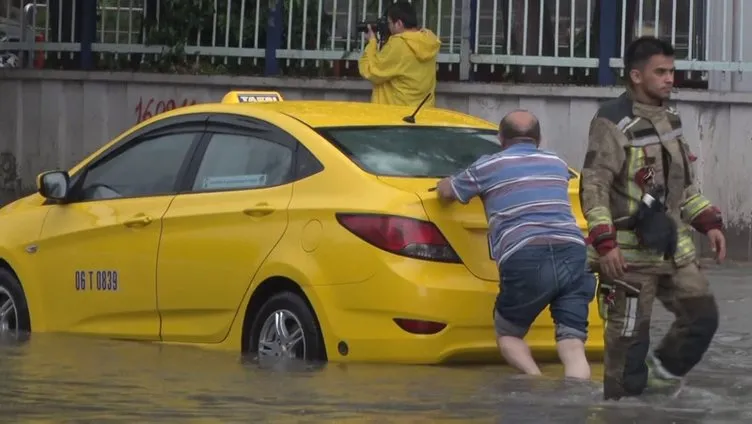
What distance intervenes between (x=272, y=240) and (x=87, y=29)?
29.0ft

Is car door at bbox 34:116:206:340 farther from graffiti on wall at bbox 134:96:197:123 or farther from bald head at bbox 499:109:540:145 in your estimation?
graffiti on wall at bbox 134:96:197:123

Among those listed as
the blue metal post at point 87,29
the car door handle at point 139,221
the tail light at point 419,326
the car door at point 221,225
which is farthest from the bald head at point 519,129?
the blue metal post at point 87,29

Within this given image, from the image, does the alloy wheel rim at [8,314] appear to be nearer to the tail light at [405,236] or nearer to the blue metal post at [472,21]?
the tail light at [405,236]

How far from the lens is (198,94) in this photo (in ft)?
50.4

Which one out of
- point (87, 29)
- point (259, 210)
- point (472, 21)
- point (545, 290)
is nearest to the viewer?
point (545, 290)

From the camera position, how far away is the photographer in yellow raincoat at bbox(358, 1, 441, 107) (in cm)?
1312

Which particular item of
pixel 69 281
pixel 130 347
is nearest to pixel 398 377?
pixel 130 347

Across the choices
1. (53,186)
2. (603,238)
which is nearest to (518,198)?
(603,238)

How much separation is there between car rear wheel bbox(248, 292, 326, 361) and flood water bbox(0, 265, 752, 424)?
0.25 ft

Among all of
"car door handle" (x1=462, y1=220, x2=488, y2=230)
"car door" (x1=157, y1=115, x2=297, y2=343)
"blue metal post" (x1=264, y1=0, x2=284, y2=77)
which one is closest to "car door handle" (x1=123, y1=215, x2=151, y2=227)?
"car door" (x1=157, y1=115, x2=297, y2=343)

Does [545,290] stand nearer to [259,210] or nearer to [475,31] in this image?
[259,210]

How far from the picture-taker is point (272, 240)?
25.9 ft

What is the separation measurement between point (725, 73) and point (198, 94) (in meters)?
4.66

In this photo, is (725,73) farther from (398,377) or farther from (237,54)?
(398,377)
